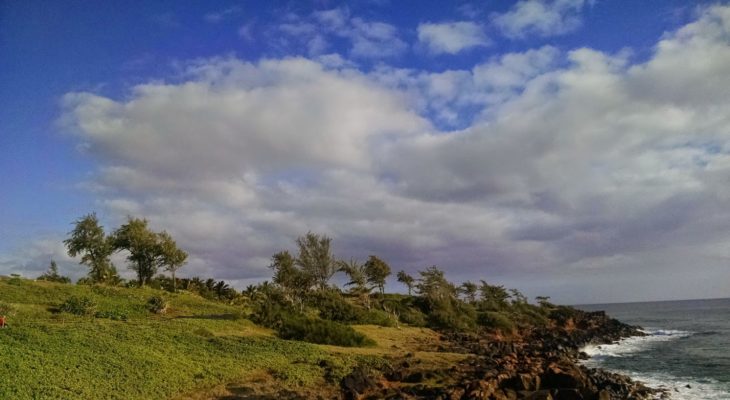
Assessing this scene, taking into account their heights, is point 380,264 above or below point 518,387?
above

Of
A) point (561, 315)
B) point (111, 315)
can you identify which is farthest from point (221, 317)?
point (561, 315)

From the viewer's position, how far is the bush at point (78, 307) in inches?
1330

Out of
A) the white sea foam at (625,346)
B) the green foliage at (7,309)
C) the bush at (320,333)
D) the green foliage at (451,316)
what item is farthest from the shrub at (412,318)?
the green foliage at (7,309)

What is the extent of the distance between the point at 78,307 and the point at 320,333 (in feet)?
58.2

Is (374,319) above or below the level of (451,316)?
above

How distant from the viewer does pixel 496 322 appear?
6391 centimetres

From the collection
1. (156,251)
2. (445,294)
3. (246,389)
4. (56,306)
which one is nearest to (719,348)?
(445,294)

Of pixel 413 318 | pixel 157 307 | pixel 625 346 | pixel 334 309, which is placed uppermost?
pixel 157 307

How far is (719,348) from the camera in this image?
159 feet

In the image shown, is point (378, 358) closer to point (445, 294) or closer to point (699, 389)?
point (699, 389)

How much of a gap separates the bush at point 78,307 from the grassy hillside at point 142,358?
0.97m

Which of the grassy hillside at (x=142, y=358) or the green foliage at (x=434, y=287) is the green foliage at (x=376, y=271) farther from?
the grassy hillside at (x=142, y=358)

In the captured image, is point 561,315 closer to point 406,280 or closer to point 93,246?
point 406,280

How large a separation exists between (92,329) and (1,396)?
11573 millimetres
